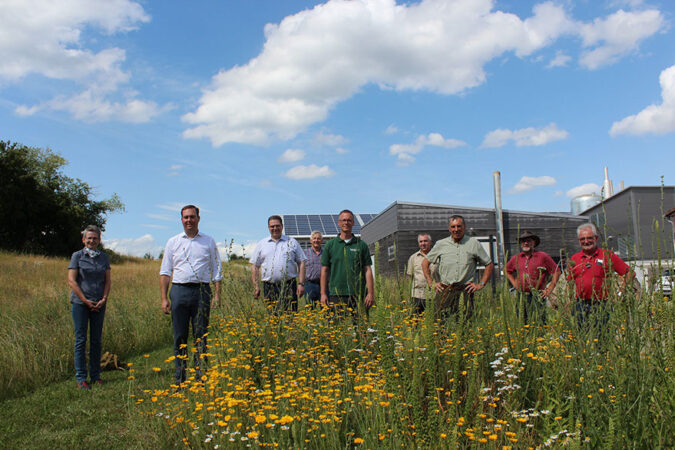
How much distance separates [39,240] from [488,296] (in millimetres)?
40997

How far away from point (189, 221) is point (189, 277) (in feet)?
2.15

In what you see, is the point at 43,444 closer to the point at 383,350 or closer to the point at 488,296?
the point at 383,350

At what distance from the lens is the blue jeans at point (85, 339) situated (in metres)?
5.81

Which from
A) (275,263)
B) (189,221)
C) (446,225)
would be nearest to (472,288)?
(275,263)

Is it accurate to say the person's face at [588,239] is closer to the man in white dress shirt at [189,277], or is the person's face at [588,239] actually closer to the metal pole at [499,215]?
the man in white dress shirt at [189,277]

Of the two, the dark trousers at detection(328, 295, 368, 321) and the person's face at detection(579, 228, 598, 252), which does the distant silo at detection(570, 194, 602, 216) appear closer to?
the person's face at detection(579, 228, 598, 252)

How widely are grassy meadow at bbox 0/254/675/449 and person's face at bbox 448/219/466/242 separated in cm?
78

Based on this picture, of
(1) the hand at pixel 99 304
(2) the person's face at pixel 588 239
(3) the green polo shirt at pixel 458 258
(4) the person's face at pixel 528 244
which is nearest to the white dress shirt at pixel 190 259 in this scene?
(1) the hand at pixel 99 304

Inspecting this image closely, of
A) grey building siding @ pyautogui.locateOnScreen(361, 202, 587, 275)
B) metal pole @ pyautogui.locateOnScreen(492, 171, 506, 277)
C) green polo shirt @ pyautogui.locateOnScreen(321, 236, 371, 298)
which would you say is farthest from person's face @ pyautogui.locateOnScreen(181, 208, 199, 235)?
metal pole @ pyautogui.locateOnScreen(492, 171, 506, 277)

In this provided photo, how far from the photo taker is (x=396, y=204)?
21203 millimetres

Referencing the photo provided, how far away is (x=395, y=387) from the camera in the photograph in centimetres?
213

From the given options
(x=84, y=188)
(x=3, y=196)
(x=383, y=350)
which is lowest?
(x=383, y=350)

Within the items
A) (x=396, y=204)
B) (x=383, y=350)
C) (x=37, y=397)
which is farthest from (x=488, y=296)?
(x=396, y=204)

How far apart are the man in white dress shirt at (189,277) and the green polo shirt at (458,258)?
2.65 metres
